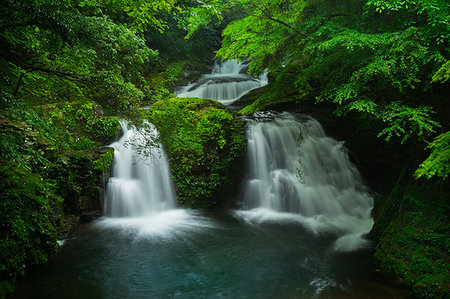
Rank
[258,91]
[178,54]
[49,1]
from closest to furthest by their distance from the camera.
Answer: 1. [49,1]
2. [258,91]
3. [178,54]

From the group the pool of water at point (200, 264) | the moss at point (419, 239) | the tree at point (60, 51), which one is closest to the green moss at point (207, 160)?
the pool of water at point (200, 264)

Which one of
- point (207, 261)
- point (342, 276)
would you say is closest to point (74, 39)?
point (207, 261)

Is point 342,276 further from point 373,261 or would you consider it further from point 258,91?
point 258,91

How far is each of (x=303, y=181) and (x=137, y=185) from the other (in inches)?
207

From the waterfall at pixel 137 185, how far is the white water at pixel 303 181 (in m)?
2.55

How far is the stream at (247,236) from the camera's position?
13.5 feet

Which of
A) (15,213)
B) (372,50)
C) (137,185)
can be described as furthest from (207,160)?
(15,213)

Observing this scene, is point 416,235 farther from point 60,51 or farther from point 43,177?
point 43,177

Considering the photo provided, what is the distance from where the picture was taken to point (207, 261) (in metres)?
4.95

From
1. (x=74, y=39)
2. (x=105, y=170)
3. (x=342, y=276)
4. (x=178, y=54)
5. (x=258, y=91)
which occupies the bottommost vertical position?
(x=342, y=276)

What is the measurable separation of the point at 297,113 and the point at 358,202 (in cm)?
429

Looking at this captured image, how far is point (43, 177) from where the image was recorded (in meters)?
5.12

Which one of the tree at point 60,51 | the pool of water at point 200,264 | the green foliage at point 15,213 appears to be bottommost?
the pool of water at point 200,264

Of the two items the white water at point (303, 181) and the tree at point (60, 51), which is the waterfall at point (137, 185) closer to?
the white water at point (303, 181)
